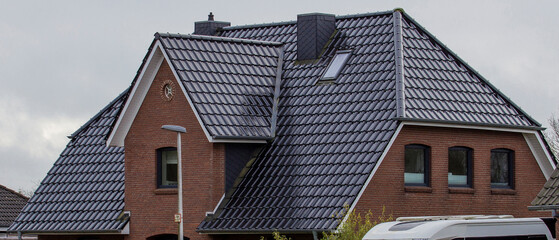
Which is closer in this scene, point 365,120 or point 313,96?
point 365,120

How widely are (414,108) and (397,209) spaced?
2.87 m

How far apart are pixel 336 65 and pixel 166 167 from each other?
6.03 meters

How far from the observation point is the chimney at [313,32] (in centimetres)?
3838

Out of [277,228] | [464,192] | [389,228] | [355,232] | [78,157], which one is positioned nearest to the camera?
[389,228]

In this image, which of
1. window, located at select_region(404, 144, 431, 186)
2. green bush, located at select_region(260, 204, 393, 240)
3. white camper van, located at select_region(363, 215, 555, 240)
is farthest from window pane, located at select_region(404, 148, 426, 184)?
white camper van, located at select_region(363, 215, 555, 240)

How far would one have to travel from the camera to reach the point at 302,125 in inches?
1411

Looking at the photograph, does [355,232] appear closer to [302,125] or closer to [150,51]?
[302,125]

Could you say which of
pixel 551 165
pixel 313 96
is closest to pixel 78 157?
pixel 313 96

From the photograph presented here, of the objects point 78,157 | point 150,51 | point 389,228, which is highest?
point 150,51

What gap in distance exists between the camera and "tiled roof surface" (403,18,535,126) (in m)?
35.0

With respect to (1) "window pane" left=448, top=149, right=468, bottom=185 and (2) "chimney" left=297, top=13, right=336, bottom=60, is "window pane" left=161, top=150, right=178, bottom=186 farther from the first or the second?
(1) "window pane" left=448, top=149, right=468, bottom=185

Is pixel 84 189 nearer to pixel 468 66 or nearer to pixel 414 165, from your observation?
pixel 414 165

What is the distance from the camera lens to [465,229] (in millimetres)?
23672

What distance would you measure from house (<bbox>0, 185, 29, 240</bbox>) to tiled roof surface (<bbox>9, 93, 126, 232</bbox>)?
1215 centimetres
